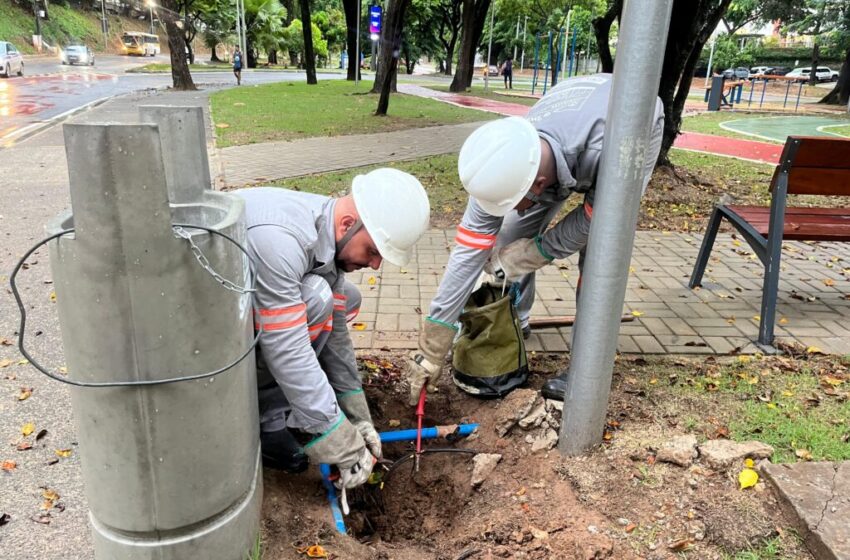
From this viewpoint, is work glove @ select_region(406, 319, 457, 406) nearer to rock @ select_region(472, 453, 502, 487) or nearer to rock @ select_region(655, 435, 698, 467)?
rock @ select_region(472, 453, 502, 487)

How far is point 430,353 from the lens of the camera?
113 inches

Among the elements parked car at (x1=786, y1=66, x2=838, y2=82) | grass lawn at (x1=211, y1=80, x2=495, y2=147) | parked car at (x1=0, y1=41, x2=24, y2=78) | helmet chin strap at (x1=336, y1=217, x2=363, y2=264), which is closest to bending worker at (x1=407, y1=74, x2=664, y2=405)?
helmet chin strap at (x1=336, y1=217, x2=363, y2=264)

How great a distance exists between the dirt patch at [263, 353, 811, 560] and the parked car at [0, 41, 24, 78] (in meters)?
28.6

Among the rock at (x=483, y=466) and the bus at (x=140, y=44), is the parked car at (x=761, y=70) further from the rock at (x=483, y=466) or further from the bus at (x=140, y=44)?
the rock at (x=483, y=466)

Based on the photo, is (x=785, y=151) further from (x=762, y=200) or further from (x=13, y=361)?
(x=13, y=361)

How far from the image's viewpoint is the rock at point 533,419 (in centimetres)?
281

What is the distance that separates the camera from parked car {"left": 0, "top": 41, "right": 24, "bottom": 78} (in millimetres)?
24906

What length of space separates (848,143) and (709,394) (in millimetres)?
1952

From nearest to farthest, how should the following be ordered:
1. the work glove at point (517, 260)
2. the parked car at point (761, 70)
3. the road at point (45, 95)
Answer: the work glove at point (517, 260), the road at point (45, 95), the parked car at point (761, 70)

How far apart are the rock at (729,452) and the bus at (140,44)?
192 ft

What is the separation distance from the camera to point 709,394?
3184mm

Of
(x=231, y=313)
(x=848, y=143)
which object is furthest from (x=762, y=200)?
(x=231, y=313)

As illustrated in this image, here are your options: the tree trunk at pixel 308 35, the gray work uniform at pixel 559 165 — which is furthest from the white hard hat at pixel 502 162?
the tree trunk at pixel 308 35

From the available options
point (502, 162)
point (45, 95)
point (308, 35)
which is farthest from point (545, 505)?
point (308, 35)
